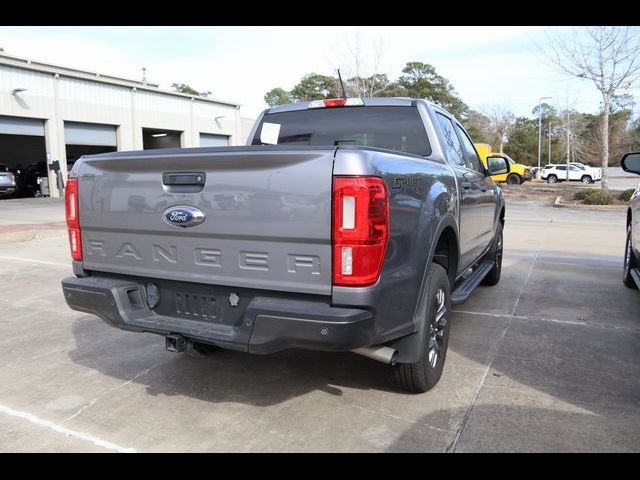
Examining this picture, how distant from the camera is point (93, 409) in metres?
3.35

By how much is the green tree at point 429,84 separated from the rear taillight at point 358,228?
54.8 m

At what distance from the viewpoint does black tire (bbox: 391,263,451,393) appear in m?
3.31

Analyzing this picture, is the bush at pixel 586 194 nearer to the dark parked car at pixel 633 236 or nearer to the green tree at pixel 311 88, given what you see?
the dark parked car at pixel 633 236

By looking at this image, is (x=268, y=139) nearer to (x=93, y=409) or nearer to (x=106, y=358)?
(x=106, y=358)

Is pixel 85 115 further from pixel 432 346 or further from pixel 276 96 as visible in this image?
pixel 276 96

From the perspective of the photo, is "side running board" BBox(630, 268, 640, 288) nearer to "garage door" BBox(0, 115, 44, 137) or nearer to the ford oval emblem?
the ford oval emblem

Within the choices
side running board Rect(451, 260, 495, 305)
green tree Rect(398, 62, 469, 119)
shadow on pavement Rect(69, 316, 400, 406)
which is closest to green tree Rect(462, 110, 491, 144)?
green tree Rect(398, 62, 469, 119)

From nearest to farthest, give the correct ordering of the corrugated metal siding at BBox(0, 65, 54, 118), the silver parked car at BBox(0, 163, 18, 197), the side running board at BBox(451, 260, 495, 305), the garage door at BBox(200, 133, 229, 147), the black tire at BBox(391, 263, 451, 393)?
the black tire at BBox(391, 263, 451, 393) < the side running board at BBox(451, 260, 495, 305) < the corrugated metal siding at BBox(0, 65, 54, 118) < the silver parked car at BBox(0, 163, 18, 197) < the garage door at BBox(200, 133, 229, 147)

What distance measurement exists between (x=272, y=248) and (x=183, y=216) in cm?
60

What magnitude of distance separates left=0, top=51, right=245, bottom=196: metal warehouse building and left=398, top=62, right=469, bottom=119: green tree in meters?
26.2

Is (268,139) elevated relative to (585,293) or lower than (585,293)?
elevated

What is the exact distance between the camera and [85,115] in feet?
85.5
